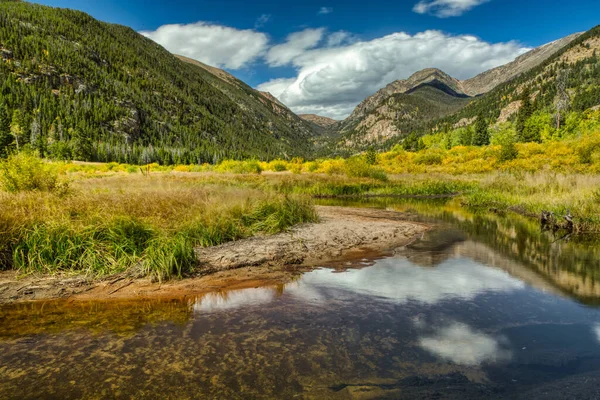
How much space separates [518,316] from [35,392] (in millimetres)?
7255

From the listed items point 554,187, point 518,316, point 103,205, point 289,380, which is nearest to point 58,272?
point 103,205

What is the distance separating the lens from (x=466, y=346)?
5207mm

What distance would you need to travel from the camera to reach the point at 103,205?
10.4 metres

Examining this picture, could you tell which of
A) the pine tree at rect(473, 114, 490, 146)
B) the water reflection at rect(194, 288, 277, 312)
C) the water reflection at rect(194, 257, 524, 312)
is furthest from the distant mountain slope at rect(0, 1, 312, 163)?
the pine tree at rect(473, 114, 490, 146)

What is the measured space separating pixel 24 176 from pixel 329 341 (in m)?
12.4

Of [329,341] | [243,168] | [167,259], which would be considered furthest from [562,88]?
[329,341]

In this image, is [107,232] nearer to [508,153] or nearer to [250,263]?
[250,263]

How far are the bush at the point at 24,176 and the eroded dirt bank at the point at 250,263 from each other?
5.50 metres

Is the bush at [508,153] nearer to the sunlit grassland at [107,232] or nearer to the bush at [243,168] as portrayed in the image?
the bush at [243,168]

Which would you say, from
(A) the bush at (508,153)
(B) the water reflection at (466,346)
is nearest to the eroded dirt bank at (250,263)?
(B) the water reflection at (466,346)

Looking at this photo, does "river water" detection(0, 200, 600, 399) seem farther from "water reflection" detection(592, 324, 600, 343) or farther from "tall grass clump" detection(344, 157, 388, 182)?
"tall grass clump" detection(344, 157, 388, 182)

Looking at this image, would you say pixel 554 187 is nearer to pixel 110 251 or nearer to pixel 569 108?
pixel 110 251

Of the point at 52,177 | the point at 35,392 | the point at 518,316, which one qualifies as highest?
the point at 52,177

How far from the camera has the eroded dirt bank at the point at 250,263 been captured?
7363 millimetres
